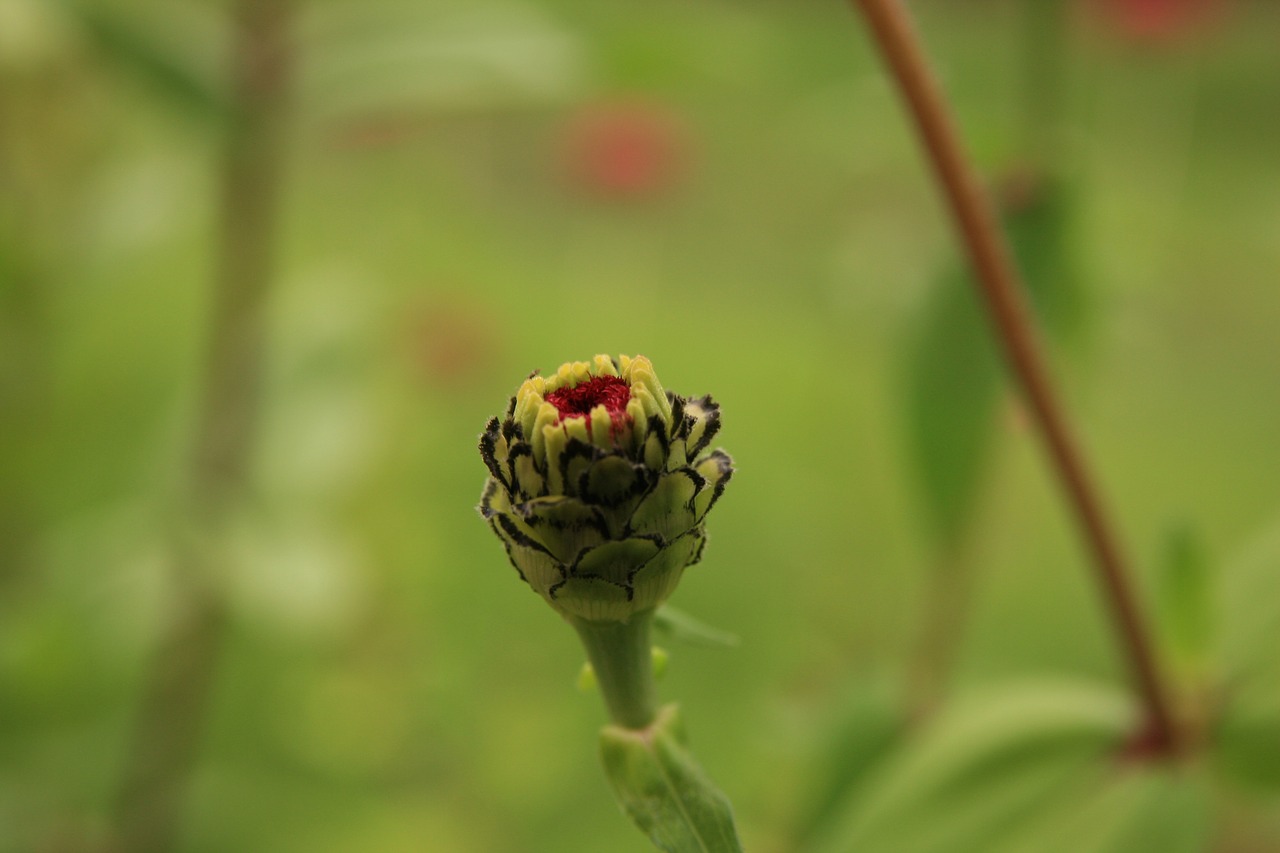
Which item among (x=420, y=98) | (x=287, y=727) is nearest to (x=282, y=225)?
(x=287, y=727)

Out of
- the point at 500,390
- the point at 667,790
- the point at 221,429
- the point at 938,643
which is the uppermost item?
the point at 500,390

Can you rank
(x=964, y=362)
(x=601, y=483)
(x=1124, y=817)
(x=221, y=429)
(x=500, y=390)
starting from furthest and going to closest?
(x=500, y=390), (x=221, y=429), (x=964, y=362), (x=1124, y=817), (x=601, y=483)

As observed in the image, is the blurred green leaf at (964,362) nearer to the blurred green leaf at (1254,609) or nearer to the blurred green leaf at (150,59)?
the blurred green leaf at (1254,609)

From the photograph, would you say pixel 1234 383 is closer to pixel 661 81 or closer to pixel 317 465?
pixel 661 81

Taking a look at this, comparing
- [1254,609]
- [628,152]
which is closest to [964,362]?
[1254,609]

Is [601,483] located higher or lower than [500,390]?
lower

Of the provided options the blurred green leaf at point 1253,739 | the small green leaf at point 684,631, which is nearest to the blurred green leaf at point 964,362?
the blurred green leaf at point 1253,739

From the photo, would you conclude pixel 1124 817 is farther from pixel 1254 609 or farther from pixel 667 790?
pixel 667 790
